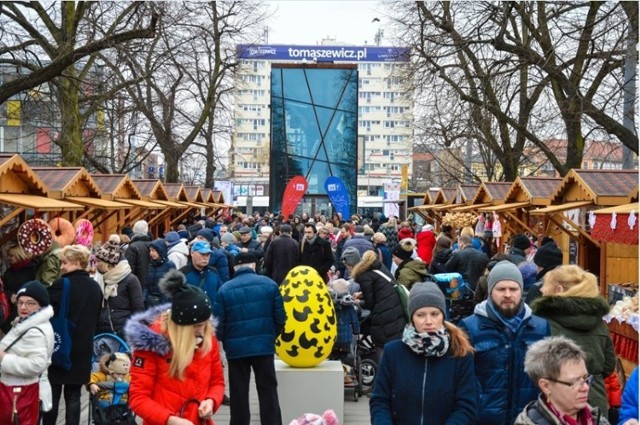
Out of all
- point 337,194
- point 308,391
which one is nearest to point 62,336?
point 308,391

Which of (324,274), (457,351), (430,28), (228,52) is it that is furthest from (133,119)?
(457,351)

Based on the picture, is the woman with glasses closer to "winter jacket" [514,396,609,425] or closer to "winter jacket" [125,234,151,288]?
"winter jacket" [514,396,609,425]

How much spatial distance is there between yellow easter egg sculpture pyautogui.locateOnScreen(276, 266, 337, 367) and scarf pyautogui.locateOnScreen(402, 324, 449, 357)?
3898 mm

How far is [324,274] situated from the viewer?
15.5m

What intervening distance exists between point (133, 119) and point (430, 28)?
1342 centimetres

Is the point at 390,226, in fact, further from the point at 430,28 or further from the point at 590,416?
the point at 590,416

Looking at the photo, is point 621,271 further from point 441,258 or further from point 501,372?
point 501,372

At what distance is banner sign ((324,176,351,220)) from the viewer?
33594 millimetres

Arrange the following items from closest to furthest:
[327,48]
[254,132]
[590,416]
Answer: [590,416] < [327,48] < [254,132]

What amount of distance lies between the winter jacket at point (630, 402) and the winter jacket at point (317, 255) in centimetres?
1100

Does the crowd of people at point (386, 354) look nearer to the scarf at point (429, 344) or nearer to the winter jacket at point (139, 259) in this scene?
the scarf at point (429, 344)

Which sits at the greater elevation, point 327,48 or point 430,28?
point 327,48

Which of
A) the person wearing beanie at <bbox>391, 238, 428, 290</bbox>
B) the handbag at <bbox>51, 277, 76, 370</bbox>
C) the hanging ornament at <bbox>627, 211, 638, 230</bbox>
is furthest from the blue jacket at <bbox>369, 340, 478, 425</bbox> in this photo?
the hanging ornament at <bbox>627, 211, 638, 230</bbox>

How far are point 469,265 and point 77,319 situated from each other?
7.15 metres
